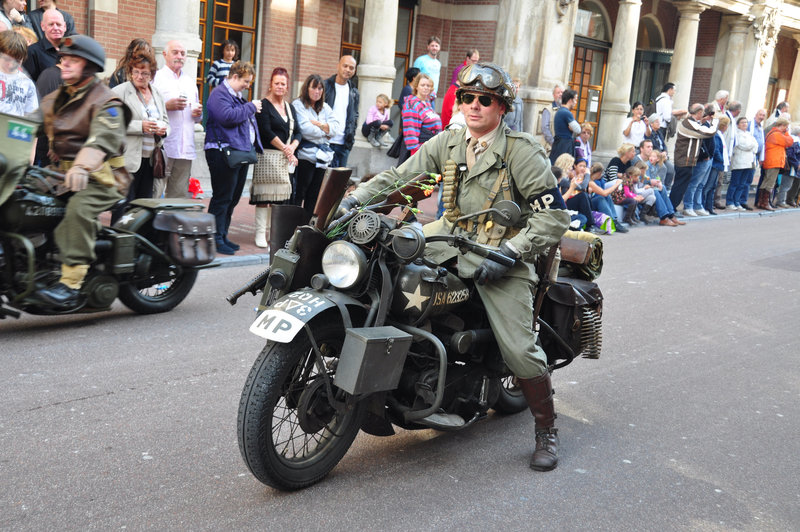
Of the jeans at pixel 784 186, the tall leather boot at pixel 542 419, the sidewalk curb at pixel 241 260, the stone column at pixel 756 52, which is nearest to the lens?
the tall leather boot at pixel 542 419

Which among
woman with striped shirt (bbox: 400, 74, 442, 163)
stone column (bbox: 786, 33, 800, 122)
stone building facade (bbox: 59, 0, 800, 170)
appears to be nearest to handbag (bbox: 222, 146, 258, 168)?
stone building facade (bbox: 59, 0, 800, 170)

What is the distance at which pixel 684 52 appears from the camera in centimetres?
2344

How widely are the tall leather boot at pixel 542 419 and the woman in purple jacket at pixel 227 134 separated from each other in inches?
214

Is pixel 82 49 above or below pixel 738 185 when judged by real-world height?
above

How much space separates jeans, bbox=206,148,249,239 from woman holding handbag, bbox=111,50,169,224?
0.87 meters

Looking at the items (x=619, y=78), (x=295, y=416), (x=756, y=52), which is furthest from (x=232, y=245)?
(x=756, y=52)

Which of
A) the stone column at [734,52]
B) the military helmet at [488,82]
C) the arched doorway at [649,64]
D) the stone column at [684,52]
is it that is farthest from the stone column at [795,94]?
the military helmet at [488,82]

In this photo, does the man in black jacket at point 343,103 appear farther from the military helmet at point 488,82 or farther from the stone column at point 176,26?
the military helmet at point 488,82

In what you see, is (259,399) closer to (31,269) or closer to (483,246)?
(483,246)

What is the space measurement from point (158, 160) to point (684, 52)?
18.8 m

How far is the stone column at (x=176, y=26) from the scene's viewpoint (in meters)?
11.9

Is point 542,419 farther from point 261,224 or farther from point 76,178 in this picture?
point 261,224

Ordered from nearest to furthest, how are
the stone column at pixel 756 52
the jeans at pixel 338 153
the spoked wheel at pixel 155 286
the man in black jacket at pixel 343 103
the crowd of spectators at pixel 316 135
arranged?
the spoked wheel at pixel 155 286 → the crowd of spectators at pixel 316 135 → the man in black jacket at pixel 343 103 → the jeans at pixel 338 153 → the stone column at pixel 756 52

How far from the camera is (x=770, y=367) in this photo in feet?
21.7
